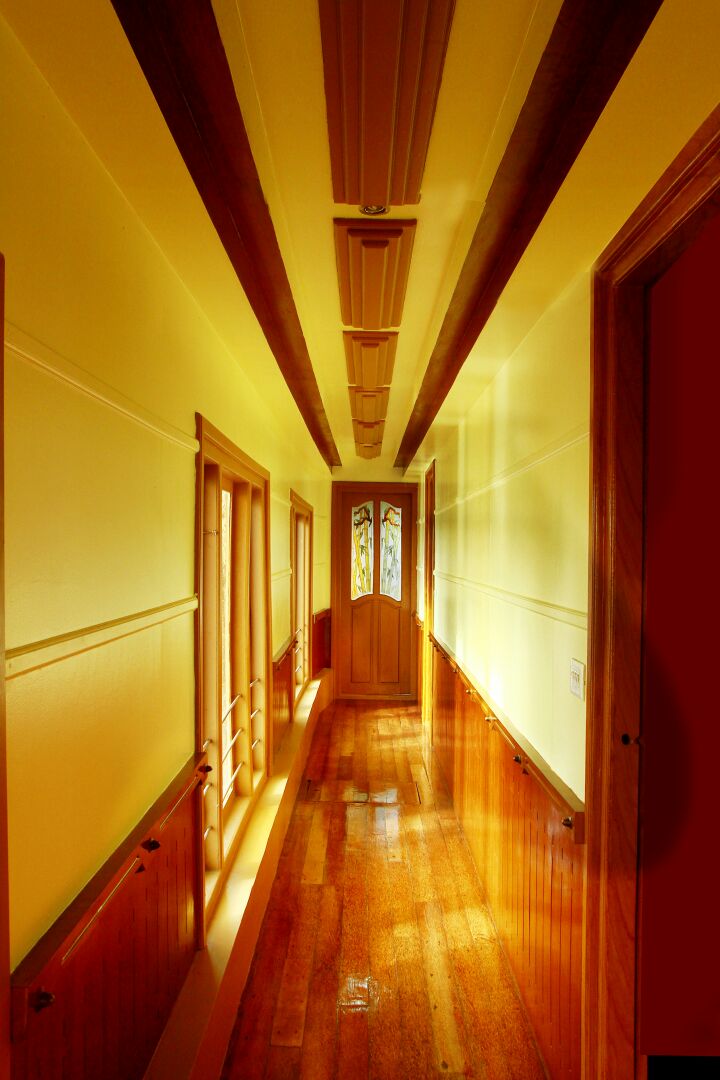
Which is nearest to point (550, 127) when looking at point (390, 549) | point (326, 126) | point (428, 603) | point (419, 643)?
point (326, 126)

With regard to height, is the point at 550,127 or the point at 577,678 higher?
the point at 550,127

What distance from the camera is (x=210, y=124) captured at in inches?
44.6

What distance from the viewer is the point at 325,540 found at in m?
6.60

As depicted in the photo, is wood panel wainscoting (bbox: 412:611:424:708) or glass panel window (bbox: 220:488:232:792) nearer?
glass panel window (bbox: 220:488:232:792)

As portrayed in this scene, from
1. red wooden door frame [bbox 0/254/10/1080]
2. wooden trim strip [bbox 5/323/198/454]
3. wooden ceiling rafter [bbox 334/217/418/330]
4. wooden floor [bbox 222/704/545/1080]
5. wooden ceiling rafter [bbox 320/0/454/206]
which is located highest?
wooden ceiling rafter [bbox 334/217/418/330]

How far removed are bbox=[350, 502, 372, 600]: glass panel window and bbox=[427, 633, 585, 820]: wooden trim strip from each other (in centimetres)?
380

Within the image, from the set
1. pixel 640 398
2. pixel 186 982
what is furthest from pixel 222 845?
pixel 640 398

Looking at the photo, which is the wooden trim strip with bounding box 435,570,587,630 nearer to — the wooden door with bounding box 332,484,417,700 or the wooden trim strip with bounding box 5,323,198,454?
the wooden trim strip with bounding box 5,323,198,454

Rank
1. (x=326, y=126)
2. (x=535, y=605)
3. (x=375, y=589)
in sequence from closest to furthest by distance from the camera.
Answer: (x=326, y=126)
(x=535, y=605)
(x=375, y=589)

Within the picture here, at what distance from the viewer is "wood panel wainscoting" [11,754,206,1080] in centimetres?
93

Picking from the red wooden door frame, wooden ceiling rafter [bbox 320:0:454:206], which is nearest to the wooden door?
wooden ceiling rafter [bbox 320:0:454:206]

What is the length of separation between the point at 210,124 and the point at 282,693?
3376 mm

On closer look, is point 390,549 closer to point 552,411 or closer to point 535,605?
point 535,605

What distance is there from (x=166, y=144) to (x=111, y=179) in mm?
186
